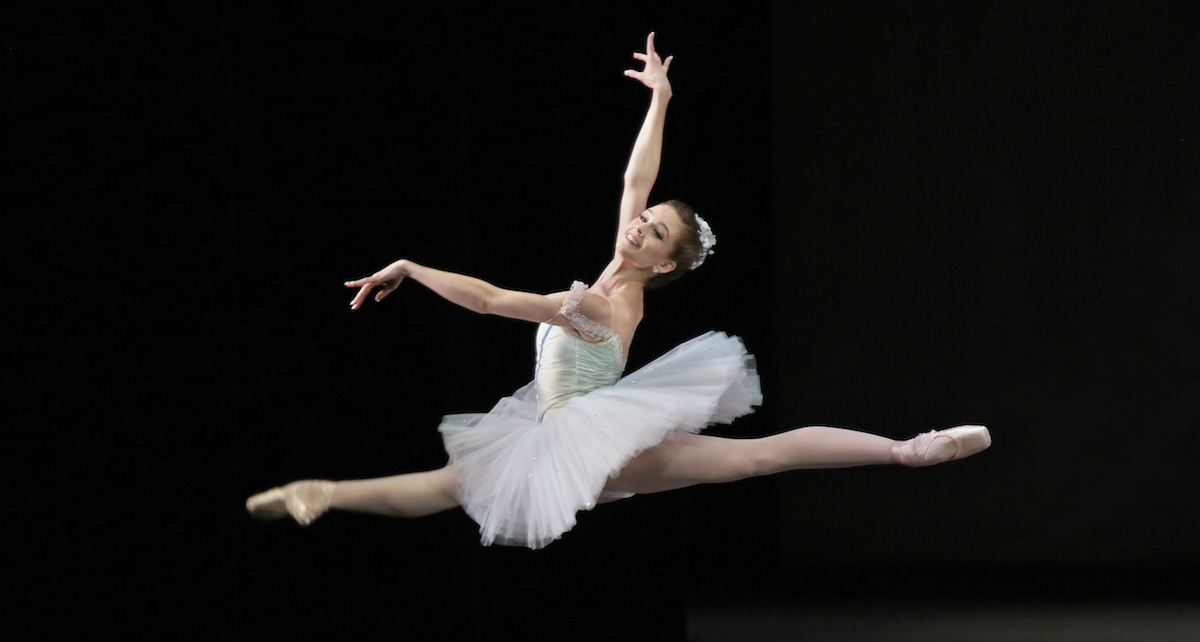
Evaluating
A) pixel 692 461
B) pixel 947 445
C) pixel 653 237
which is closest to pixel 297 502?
pixel 692 461

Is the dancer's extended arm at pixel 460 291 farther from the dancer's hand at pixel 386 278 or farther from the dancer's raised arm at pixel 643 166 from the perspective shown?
the dancer's raised arm at pixel 643 166

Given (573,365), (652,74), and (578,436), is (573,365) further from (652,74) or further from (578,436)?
(652,74)

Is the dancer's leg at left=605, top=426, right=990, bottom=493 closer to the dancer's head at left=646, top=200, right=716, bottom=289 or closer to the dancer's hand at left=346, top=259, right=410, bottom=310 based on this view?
the dancer's head at left=646, top=200, right=716, bottom=289

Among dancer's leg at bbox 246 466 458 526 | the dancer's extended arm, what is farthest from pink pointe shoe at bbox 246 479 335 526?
the dancer's extended arm

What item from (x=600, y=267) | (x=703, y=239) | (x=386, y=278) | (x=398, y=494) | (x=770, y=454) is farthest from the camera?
(x=600, y=267)

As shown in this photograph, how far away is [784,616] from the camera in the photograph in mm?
3428

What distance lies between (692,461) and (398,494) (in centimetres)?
72

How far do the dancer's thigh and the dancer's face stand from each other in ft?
1.47

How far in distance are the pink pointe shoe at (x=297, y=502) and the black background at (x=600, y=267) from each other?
45cm

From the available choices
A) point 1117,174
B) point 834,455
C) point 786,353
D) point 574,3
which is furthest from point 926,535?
point 574,3

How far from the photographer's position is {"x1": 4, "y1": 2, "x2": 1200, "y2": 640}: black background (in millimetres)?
3234

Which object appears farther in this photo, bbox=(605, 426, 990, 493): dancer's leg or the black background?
the black background

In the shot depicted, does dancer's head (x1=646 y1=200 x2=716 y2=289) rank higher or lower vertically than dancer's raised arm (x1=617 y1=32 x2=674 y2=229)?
lower

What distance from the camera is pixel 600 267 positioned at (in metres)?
3.52
